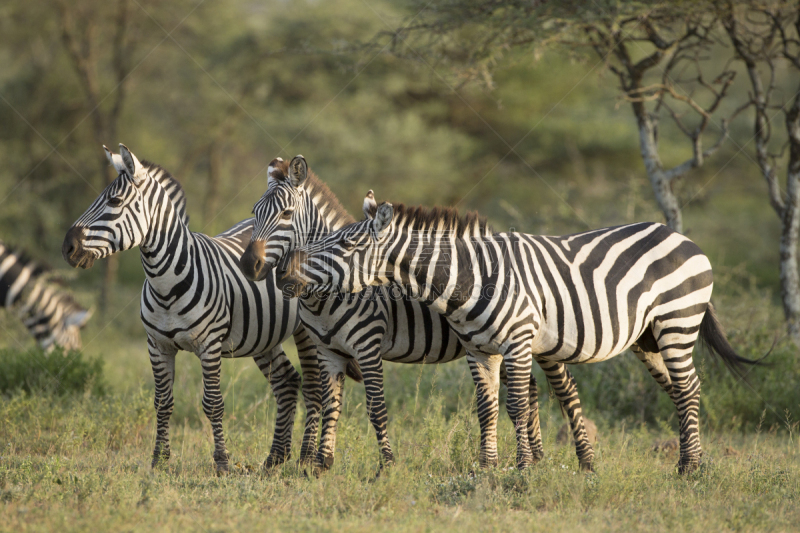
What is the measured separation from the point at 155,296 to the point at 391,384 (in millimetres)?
4003

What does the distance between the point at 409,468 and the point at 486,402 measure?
0.87m

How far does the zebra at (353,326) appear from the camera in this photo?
16.9 ft

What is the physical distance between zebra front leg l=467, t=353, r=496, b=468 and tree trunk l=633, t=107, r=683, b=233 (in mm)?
4242

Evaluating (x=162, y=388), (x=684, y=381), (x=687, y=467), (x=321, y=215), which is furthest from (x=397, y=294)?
(x=687, y=467)

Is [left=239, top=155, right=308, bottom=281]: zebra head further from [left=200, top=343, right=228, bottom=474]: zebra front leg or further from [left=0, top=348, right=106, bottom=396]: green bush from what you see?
[left=0, top=348, right=106, bottom=396]: green bush

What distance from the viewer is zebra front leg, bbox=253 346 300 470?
240 inches

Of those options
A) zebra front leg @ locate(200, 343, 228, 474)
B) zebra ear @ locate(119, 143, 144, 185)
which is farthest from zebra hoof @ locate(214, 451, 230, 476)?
zebra ear @ locate(119, 143, 144, 185)

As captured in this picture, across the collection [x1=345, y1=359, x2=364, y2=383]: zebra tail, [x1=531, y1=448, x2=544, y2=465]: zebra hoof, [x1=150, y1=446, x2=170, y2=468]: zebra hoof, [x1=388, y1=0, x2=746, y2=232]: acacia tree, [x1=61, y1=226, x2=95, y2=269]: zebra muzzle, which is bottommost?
[x1=150, y1=446, x2=170, y2=468]: zebra hoof

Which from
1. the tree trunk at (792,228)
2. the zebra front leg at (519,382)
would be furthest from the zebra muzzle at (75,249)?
the tree trunk at (792,228)

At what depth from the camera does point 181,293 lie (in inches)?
207

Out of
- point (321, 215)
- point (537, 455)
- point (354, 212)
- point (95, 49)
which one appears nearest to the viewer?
point (321, 215)

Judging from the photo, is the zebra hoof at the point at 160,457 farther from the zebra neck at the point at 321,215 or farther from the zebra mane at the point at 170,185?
the zebra neck at the point at 321,215

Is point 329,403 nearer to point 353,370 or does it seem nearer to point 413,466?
point 353,370

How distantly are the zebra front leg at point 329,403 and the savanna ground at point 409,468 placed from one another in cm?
16
